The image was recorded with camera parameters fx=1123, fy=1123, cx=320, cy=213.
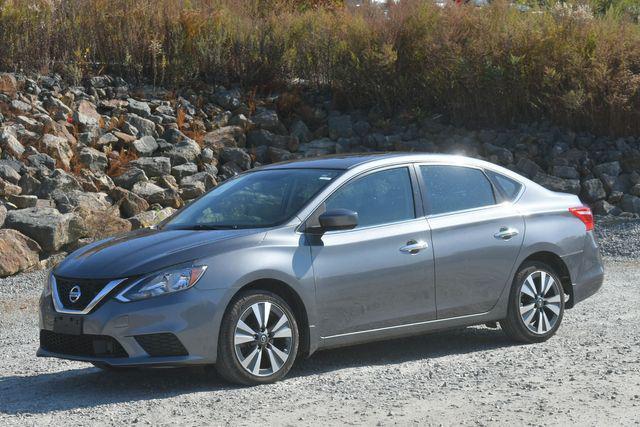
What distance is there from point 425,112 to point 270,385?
501 inches

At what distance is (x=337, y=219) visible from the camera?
7.84 metres

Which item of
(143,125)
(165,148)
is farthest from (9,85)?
(165,148)

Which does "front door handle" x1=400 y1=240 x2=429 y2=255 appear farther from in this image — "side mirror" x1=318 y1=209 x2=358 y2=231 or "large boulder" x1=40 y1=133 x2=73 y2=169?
"large boulder" x1=40 y1=133 x2=73 y2=169

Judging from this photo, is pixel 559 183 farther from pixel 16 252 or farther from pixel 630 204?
pixel 16 252

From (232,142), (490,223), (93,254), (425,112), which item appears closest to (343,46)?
(425,112)

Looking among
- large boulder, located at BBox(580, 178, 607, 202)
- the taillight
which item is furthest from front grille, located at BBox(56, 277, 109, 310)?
large boulder, located at BBox(580, 178, 607, 202)

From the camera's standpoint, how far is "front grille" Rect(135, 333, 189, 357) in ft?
23.7

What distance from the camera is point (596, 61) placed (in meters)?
19.0

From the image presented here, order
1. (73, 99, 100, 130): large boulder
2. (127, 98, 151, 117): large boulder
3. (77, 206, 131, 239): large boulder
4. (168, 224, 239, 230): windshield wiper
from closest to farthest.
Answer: (168, 224, 239, 230): windshield wiper
(77, 206, 131, 239): large boulder
(73, 99, 100, 130): large boulder
(127, 98, 151, 117): large boulder

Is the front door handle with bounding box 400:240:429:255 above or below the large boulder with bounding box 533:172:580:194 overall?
above

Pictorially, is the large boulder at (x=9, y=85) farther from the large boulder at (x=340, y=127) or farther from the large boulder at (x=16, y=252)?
the large boulder at (x=340, y=127)

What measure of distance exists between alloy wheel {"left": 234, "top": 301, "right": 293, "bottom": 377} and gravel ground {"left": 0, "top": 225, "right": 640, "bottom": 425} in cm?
16

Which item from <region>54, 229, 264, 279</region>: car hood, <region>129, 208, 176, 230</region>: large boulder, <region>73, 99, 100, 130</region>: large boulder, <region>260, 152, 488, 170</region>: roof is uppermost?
<region>260, 152, 488, 170</region>: roof

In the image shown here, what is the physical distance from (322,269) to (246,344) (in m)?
0.78
